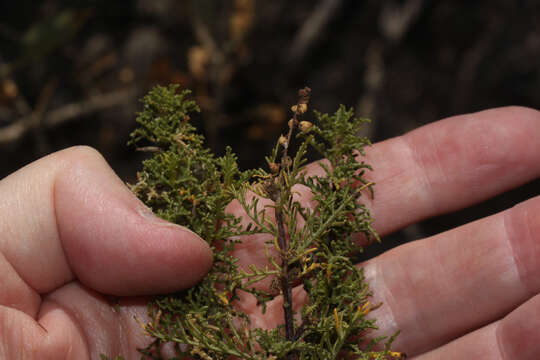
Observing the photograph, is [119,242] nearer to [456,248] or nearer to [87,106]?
[456,248]

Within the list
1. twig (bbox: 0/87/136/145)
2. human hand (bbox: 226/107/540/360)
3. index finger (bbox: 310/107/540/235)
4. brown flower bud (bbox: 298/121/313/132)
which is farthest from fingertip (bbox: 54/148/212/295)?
twig (bbox: 0/87/136/145)

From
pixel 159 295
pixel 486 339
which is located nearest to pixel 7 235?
pixel 159 295

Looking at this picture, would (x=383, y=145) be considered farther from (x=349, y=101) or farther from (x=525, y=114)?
(x=349, y=101)

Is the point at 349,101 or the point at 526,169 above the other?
the point at 349,101

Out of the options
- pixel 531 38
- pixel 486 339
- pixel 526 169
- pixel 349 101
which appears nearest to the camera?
pixel 486 339

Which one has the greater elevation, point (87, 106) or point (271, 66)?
point (271, 66)

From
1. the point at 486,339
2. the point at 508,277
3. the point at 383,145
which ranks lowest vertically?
the point at 486,339

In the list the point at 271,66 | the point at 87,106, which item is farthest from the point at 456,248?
the point at 87,106
